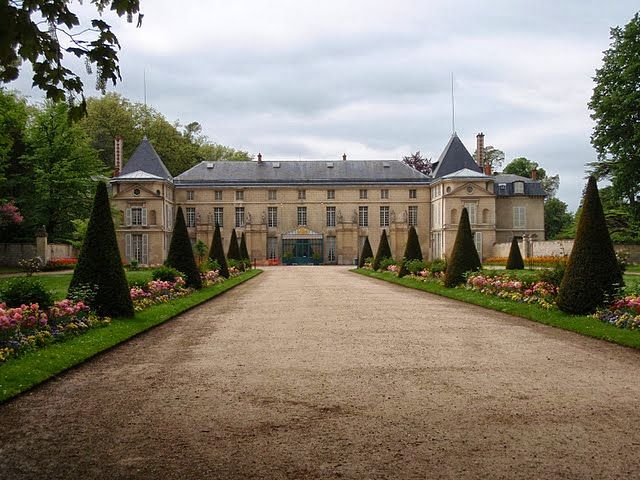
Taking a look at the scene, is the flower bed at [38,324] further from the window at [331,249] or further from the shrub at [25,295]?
the window at [331,249]

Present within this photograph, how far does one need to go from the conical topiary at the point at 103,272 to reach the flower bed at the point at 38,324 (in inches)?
20.3

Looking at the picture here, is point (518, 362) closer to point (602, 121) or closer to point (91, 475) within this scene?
point (91, 475)

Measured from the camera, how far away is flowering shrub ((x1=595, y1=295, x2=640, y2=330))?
361 inches

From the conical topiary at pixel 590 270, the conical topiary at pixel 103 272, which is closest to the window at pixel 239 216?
the conical topiary at pixel 103 272

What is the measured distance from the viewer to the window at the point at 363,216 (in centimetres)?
5084

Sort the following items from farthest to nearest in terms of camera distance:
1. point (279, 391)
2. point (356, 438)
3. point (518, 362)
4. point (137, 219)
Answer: point (137, 219) < point (518, 362) < point (279, 391) < point (356, 438)

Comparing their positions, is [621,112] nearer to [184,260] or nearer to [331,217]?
[184,260]

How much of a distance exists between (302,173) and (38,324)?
44.0 meters

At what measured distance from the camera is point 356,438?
4.25 meters

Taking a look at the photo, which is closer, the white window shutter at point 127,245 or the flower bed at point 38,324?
the flower bed at point 38,324

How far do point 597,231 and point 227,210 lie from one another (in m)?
41.5

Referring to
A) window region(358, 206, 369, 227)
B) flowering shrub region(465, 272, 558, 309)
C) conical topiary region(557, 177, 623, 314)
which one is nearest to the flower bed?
conical topiary region(557, 177, 623, 314)

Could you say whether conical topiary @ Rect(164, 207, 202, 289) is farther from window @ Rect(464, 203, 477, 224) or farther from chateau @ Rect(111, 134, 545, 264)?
window @ Rect(464, 203, 477, 224)

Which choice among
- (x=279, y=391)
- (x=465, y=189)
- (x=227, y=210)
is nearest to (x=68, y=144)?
(x=227, y=210)
